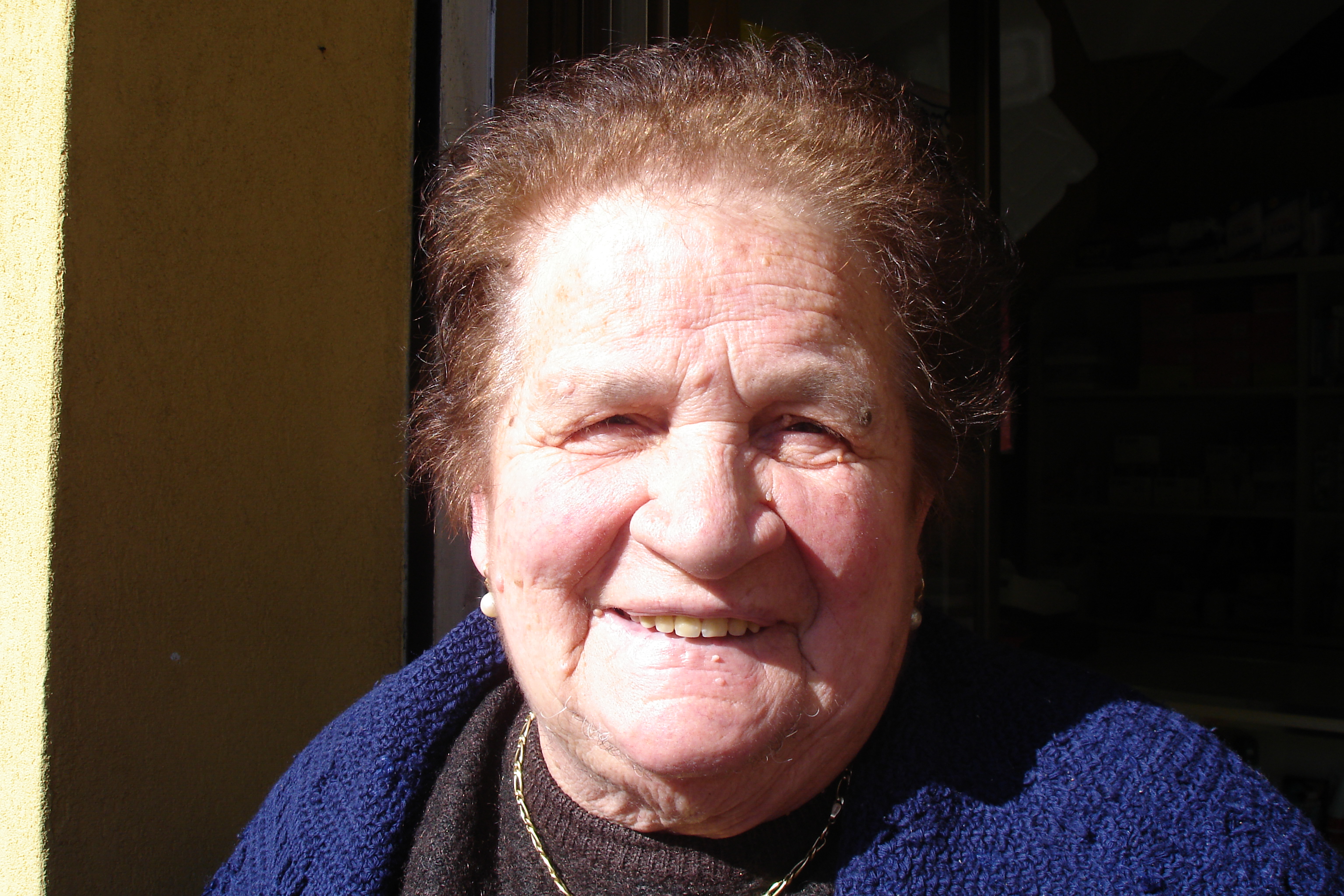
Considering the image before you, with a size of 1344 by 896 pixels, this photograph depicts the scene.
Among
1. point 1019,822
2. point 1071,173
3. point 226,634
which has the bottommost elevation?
point 1019,822

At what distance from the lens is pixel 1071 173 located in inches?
133

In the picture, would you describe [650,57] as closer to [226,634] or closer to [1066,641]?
[226,634]

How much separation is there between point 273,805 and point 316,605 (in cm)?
38

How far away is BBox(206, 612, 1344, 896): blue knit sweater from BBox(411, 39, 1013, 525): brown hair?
13.2 inches

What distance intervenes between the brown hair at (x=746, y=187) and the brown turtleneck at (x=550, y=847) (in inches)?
17.4

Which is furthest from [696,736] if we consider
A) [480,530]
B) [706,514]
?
[480,530]

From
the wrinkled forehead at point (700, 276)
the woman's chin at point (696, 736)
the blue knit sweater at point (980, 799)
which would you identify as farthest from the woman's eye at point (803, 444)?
the blue knit sweater at point (980, 799)

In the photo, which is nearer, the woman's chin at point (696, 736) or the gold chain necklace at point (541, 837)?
the woman's chin at point (696, 736)

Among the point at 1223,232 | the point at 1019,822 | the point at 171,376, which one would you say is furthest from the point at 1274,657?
the point at 171,376

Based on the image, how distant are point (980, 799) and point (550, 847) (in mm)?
659

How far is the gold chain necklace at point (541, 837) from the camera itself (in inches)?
48.8

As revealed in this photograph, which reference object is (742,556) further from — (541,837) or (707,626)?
(541,837)

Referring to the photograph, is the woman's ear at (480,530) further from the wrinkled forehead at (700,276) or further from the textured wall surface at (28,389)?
the textured wall surface at (28,389)

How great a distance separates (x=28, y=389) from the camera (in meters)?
1.32
